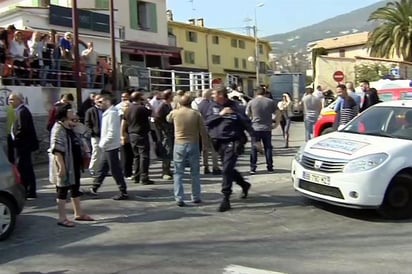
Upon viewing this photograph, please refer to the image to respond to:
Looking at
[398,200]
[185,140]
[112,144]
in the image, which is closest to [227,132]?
[185,140]

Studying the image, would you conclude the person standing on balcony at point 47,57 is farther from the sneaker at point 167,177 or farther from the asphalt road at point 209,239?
the asphalt road at point 209,239

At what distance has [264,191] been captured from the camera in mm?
10023

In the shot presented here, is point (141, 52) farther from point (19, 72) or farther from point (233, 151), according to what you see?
point (233, 151)

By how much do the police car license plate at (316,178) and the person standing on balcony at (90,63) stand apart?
1143cm

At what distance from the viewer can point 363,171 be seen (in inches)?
299

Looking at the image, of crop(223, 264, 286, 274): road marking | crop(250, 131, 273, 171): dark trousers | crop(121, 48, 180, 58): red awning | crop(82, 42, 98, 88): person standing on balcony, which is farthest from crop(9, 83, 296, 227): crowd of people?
crop(121, 48, 180, 58): red awning

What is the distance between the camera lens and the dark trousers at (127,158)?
11.0m

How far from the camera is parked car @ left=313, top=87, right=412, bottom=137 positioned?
14453 mm

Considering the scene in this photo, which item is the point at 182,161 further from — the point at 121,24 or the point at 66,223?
the point at 121,24

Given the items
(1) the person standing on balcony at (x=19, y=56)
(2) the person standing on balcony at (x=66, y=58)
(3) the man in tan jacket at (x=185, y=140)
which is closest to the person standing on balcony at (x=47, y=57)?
(2) the person standing on balcony at (x=66, y=58)

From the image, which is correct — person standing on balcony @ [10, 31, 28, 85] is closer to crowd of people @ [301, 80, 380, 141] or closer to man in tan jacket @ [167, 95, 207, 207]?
crowd of people @ [301, 80, 380, 141]

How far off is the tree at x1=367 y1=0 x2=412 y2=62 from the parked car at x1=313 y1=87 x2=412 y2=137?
26284mm

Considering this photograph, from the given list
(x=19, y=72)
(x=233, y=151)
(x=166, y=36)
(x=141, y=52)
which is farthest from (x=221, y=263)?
(x=166, y=36)

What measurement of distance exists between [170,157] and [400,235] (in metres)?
5.39
